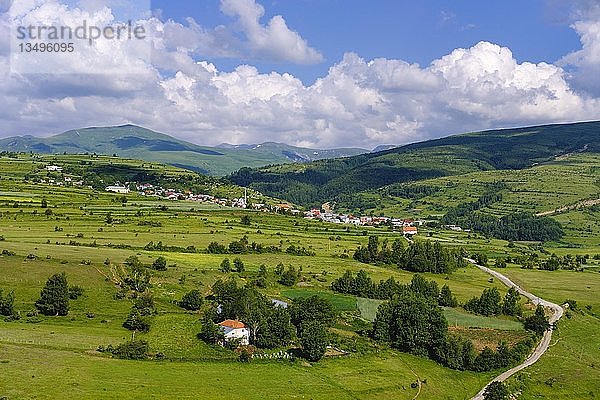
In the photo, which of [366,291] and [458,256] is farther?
[458,256]

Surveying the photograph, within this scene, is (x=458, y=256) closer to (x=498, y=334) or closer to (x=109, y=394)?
(x=498, y=334)

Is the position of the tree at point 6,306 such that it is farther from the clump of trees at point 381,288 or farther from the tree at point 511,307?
the tree at point 511,307

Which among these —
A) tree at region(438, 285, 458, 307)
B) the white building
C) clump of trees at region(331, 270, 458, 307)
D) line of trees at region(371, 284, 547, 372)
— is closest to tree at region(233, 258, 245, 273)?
clump of trees at region(331, 270, 458, 307)

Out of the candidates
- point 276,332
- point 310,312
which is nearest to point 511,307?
point 310,312

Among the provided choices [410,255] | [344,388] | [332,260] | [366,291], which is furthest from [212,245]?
[344,388]

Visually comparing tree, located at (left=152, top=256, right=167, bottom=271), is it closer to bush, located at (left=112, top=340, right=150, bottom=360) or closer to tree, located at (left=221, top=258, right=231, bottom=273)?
tree, located at (left=221, top=258, right=231, bottom=273)

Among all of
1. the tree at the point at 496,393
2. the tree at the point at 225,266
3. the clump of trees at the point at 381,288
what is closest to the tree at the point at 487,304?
the clump of trees at the point at 381,288

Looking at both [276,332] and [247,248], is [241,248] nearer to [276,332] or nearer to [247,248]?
[247,248]
